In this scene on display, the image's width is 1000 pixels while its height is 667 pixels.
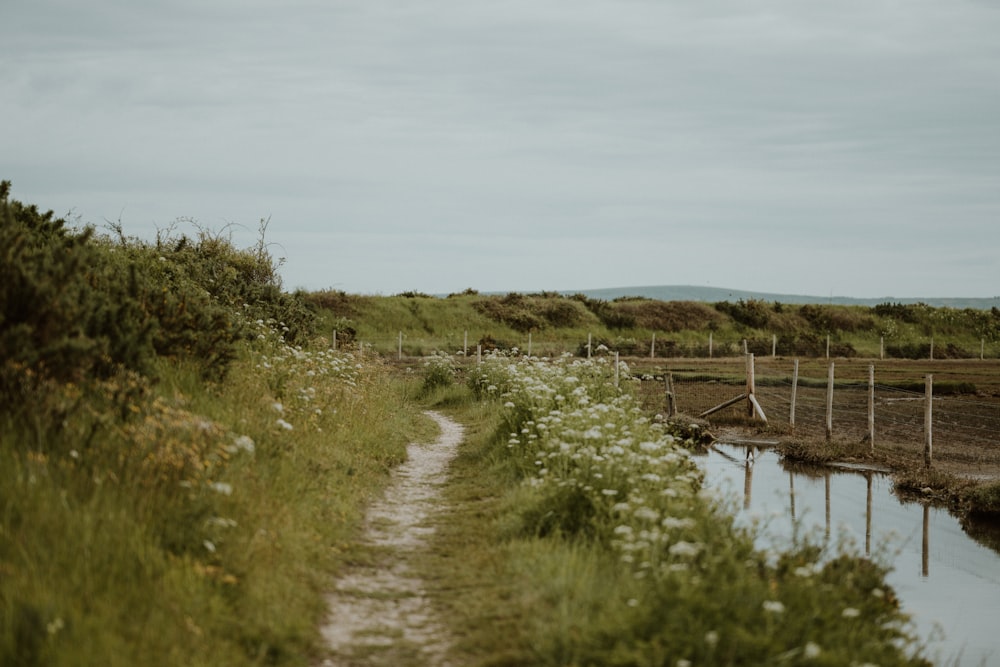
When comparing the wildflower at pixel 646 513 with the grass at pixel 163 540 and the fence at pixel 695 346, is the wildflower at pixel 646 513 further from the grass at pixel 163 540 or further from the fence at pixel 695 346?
the fence at pixel 695 346

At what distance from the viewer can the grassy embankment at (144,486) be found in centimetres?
530

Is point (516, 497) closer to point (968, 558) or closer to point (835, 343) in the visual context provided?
point (968, 558)

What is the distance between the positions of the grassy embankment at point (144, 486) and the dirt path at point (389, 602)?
8.0 inches

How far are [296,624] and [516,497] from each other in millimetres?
3954

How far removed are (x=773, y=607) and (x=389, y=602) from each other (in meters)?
3.35

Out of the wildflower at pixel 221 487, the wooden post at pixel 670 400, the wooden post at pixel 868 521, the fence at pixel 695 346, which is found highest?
the fence at pixel 695 346

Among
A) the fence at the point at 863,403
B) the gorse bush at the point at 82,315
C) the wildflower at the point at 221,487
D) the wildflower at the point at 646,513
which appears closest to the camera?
the wildflower at the point at 221,487

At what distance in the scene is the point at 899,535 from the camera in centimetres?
650

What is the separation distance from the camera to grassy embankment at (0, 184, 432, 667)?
17.4ft

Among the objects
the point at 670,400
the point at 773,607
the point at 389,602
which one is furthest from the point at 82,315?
the point at 670,400

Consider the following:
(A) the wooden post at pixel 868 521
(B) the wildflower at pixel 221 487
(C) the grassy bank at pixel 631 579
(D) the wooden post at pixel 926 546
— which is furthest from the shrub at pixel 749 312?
(B) the wildflower at pixel 221 487

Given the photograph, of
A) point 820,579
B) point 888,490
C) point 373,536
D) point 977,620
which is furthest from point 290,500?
point 888,490

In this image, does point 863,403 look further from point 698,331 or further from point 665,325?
point 665,325

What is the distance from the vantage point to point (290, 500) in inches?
332
